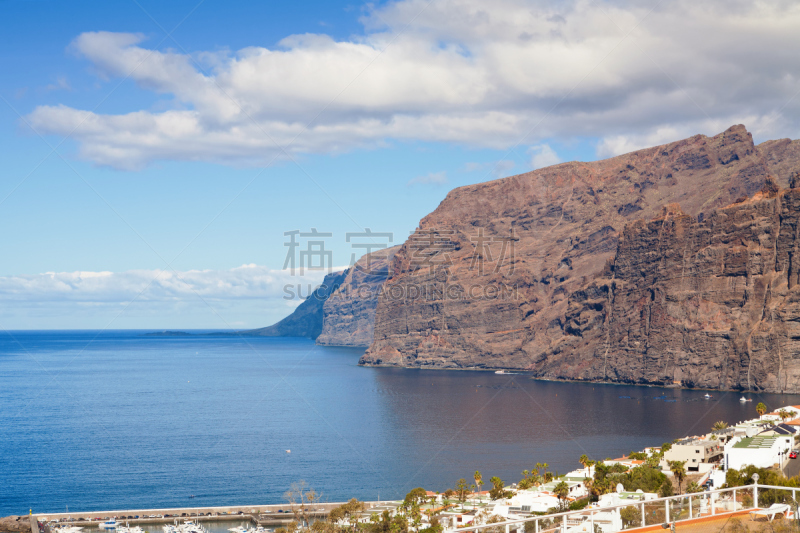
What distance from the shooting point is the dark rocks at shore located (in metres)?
80.5

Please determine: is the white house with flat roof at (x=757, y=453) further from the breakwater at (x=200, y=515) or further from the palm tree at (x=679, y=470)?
the breakwater at (x=200, y=515)

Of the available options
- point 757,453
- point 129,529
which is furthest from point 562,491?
point 129,529

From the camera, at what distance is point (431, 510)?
241 ft

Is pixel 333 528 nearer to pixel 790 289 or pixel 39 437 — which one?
pixel 39 437

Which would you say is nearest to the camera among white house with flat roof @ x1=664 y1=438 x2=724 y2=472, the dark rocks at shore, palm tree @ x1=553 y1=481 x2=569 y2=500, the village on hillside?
the village on hillside

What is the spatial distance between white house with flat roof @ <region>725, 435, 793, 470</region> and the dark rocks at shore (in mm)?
70904

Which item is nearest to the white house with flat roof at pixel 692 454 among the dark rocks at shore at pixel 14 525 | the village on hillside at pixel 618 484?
the village on hillside at pixel 618 484

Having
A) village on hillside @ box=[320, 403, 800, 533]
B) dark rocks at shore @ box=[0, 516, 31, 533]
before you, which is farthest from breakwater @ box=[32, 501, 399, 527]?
village on hillside @ box=[320, 403, 800, 533]

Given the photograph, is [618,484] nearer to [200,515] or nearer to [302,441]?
[200,515]

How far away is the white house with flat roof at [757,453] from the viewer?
68.4 metres

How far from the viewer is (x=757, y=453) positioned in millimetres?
68625

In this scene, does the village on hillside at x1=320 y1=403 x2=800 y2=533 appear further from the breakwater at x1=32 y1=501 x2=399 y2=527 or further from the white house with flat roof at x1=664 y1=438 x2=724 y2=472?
the breakwater at x1=32 y1=501 x2=399 y2=527

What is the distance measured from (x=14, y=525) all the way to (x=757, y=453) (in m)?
74.8

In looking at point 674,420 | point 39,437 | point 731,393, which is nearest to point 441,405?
point 674,420
